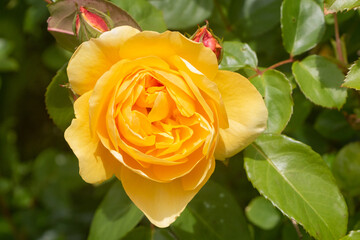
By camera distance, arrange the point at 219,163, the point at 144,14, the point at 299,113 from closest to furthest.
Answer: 1. the point at 144,14
2. the point at 299,113
3. the point at 219,163

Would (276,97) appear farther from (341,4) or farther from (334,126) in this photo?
(334,126)

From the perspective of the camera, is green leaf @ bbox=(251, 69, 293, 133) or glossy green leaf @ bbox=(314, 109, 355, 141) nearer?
green leaf @ bbox=(251, 69, 293, 133)

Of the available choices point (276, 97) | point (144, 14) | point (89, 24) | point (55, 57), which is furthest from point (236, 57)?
point (55, 57)

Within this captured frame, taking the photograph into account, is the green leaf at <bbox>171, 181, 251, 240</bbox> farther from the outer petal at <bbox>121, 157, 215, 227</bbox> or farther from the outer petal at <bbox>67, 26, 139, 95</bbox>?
the outer petal at <bbox>67, 26, 139, 95</bbox>

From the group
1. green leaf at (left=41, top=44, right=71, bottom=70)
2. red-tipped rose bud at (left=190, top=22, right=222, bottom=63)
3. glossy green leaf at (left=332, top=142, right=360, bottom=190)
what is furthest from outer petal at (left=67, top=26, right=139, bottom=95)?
green leaf at (left=41, top=44, right=71, bottom=70)

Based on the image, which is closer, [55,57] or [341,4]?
[341,4]

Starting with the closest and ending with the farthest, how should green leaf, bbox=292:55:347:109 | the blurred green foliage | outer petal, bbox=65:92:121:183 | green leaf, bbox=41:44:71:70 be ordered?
outer petal, bbox=65:92:121:183, green leaf, bbox=292:55:347:109, the blurred green foliage, green leaf, bbox=41:44:71:70
